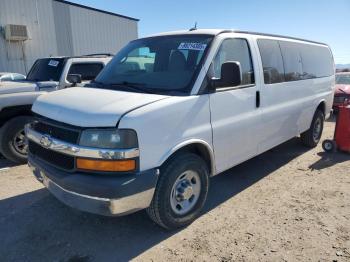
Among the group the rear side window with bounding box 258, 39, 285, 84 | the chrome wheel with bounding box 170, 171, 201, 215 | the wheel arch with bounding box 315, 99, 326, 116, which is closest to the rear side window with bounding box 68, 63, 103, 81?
the rear side window with bounding box 258, 39, 285, 84

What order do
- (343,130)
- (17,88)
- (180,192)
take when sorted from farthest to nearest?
(343,130), (17,88), (180,192)

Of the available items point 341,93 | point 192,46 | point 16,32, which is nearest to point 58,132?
point 192,46

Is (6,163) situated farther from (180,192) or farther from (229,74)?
(229,74)

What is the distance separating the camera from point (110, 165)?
2979 millimetres

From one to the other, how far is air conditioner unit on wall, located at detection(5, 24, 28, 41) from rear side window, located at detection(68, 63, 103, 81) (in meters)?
10.4

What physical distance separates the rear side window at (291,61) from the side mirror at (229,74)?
196 cm

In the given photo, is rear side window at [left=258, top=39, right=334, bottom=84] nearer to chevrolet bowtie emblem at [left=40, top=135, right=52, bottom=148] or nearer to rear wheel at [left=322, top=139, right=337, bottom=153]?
rear wheel at [left=322, top=139, right=337, bottom=153]

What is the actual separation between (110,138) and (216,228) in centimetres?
164

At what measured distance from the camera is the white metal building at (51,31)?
1612cm

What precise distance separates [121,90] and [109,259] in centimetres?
176

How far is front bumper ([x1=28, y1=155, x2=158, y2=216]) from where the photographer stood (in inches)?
115

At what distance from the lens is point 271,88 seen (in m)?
4.84

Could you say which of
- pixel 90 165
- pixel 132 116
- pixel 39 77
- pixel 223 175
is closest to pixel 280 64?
pixel 223 175

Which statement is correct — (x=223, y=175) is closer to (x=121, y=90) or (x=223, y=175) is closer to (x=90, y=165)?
(x=121, y=90)
